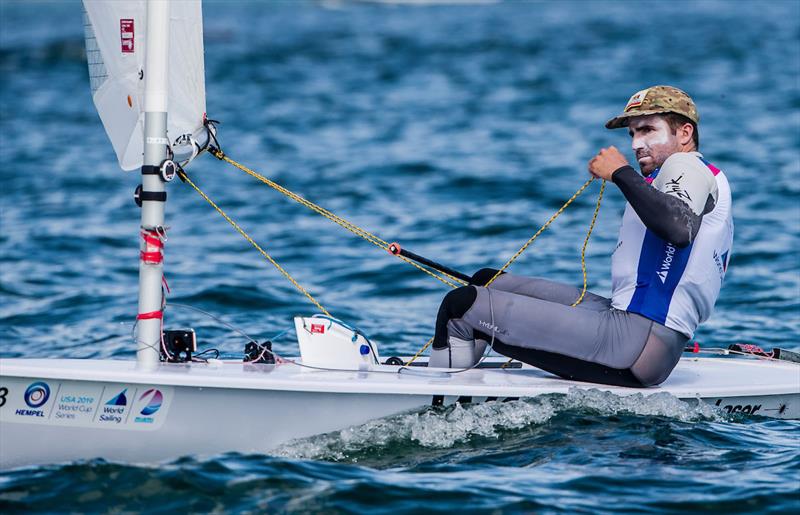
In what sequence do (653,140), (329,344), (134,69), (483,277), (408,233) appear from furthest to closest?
(408,233) < (483,277) < (134,69) < (329,344) < (653,140)

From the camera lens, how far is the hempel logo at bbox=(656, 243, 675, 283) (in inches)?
227

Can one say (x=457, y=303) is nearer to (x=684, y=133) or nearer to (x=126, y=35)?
(x=684, y=133)

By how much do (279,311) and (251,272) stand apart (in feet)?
5.31

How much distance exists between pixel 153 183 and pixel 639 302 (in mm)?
2492

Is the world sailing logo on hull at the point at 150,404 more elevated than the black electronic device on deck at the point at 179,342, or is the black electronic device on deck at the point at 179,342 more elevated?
the black electronic device on deck at the point at 179,342

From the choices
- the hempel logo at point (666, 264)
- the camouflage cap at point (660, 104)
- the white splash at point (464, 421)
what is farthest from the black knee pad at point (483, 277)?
the camouflage cap at point (660, 104)

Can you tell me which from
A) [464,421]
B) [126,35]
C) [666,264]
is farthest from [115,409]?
[666,264]

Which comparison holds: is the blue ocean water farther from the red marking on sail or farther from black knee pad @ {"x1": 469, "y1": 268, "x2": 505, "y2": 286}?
the red marking on sail

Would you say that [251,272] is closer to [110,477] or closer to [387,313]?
[387,313]

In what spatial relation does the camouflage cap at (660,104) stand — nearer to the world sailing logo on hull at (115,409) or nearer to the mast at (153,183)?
the mast at (153,183)

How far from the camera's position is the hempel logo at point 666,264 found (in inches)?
227

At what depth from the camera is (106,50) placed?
6.27 metres

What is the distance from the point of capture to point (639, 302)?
587 centimetres

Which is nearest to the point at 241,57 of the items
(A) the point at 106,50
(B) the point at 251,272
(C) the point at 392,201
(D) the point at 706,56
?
(D) the point at 706,56
